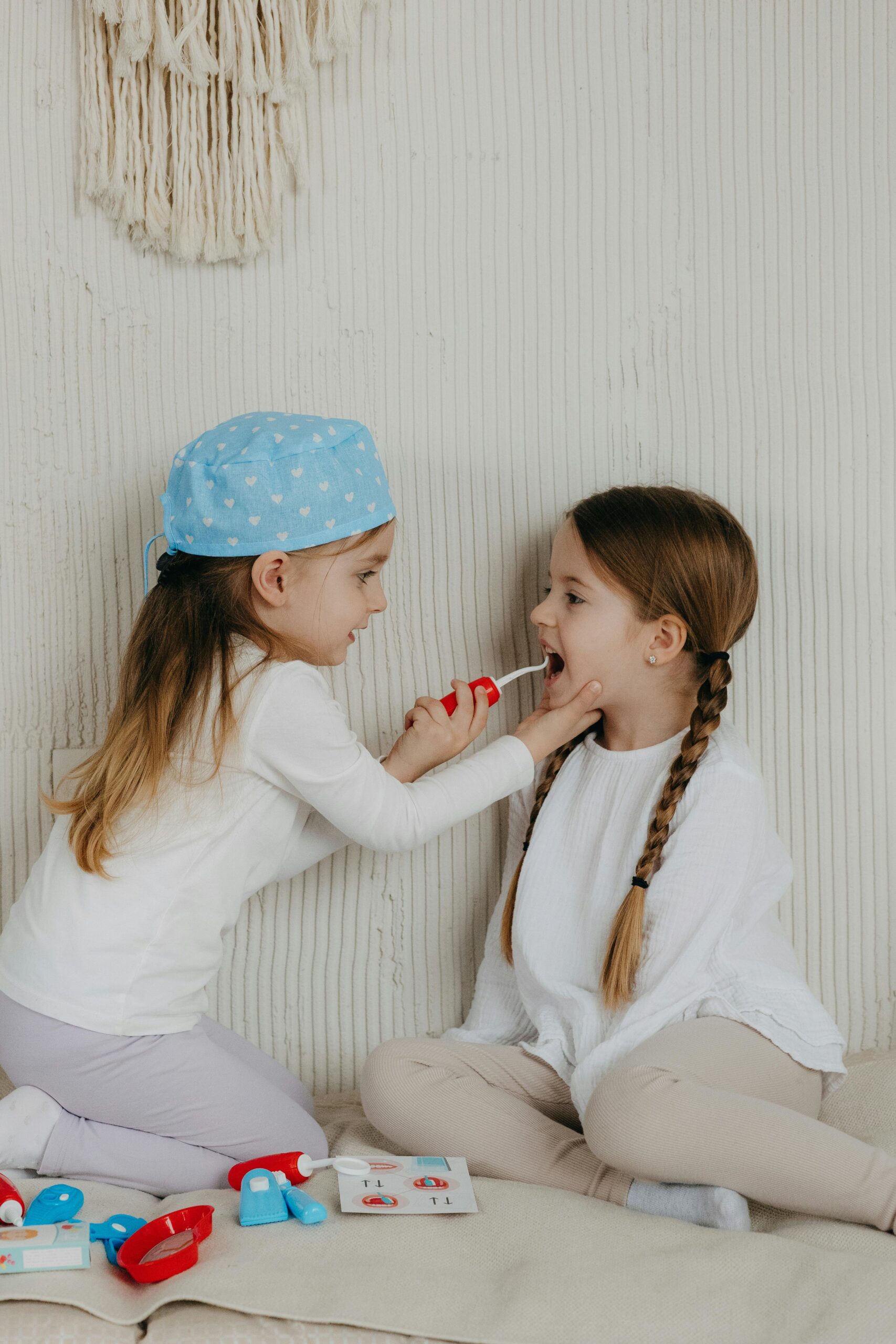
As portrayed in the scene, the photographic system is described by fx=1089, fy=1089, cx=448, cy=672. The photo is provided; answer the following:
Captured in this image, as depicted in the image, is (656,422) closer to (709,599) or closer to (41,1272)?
(709,599)

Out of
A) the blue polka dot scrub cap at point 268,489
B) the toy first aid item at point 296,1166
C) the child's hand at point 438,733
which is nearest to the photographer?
the toy first aid item at point 296,1166

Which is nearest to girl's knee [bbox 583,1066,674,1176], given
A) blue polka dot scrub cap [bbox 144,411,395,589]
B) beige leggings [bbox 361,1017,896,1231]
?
beige leggings [bbox 361,1017,896,1231]

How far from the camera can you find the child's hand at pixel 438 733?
1178 millimetres

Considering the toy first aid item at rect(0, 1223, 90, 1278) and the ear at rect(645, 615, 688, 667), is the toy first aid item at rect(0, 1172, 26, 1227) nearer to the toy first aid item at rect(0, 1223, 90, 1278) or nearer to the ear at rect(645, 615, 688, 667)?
the toy first aid item at rect(0, 1223, 90, 1278)

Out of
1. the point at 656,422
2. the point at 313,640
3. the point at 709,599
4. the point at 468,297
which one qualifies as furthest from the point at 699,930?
the point at 468,297

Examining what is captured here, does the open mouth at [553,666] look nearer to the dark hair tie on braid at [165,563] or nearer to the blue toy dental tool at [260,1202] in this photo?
the dark hair tie on braid at [165,563]

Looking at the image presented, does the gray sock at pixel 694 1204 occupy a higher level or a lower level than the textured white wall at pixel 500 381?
lower

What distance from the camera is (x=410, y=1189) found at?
95cm

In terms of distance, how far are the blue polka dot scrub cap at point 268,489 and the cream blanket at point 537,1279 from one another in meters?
0.62

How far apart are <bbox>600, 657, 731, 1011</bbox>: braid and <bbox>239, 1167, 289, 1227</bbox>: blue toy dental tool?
1.22 ft

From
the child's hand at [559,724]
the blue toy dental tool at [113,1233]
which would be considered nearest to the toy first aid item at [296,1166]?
the blue toy dental tool at [113,1233]

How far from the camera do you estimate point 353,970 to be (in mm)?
1303

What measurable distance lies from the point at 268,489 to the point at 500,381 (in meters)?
0.38

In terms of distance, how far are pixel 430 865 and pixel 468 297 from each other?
687mm
